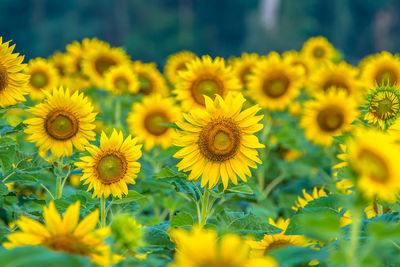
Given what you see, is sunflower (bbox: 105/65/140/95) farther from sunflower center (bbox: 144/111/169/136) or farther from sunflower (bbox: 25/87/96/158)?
sunflower (bbox: 25/87/96/158)

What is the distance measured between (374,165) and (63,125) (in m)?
1.38

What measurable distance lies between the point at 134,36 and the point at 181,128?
1333 inches

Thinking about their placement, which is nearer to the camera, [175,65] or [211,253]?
[211,253]

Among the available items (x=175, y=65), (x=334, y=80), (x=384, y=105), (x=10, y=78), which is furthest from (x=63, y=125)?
(x=175, y=65)

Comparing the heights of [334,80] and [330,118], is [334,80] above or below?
above

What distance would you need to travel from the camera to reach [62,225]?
5.01 feet

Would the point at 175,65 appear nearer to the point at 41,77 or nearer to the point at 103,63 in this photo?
the point at 103,63

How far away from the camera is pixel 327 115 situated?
402 cm

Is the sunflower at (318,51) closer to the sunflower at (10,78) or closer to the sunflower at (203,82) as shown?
the sunflower at (203,82)

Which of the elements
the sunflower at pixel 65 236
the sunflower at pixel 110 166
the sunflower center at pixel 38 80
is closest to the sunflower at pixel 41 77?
the sunflower center at pixel 38 80

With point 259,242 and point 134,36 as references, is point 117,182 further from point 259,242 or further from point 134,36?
point 134,36

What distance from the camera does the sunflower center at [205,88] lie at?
3084 millimetres

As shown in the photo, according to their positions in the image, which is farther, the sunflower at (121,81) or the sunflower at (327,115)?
the sunflower at (121,81)

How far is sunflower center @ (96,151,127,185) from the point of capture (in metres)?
2.25
